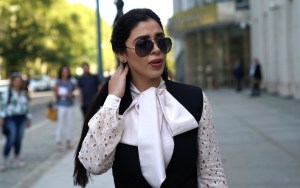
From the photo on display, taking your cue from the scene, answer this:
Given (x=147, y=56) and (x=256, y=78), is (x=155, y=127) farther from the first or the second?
(x=256, y=78)

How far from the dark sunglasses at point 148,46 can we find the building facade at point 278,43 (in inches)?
708

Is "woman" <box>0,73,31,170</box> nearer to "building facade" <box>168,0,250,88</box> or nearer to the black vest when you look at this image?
the black vest

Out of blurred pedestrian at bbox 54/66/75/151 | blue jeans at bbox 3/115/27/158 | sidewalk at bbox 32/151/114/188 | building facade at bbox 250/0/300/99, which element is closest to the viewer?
sidewalk at bbox 32/151/114/188

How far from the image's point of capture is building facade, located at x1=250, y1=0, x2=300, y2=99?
20.4 metres

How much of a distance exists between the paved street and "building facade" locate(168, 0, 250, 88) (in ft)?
57.8

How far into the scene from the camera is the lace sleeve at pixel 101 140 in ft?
7.48

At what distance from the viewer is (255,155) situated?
29.4 ft

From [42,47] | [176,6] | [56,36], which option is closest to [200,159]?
[176,6]

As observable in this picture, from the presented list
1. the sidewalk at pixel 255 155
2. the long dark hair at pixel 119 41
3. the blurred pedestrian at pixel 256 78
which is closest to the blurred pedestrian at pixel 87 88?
the sidewalk at pixel 255 155

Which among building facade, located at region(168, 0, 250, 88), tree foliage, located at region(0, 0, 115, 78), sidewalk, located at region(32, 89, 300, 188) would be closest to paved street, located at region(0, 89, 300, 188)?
sidewalk, located at region(32, 89, 300, 188)

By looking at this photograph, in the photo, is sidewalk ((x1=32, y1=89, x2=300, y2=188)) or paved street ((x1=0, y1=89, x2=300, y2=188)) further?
paved street ((x1=0, y1=89, x2=300, y2=188))

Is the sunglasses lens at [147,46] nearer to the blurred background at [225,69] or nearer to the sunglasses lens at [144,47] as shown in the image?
the sunglasses lens at [144,47]

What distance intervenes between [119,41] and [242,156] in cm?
676

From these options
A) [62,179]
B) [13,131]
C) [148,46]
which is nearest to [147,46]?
[148,46]
